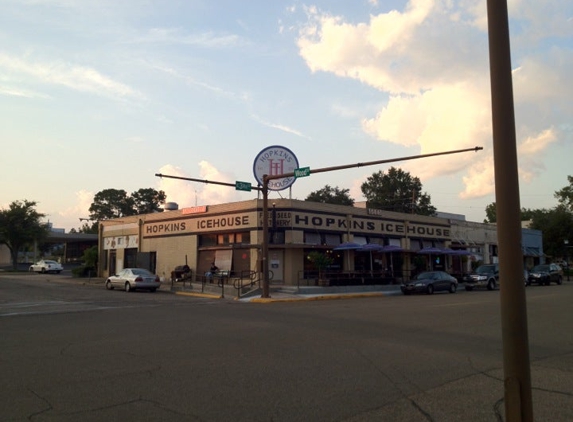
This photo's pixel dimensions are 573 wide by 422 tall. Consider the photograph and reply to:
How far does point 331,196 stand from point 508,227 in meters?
75.9

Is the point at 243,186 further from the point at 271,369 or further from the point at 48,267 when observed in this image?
the point at 48,267

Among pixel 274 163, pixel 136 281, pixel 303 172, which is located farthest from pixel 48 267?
pixel 303 172

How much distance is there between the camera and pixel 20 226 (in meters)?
60.9

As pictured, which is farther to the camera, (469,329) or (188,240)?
(188,240)

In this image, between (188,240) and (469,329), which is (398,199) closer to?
(188,240)

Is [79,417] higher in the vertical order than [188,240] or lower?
lower

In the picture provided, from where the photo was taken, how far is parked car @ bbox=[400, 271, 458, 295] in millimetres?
31312

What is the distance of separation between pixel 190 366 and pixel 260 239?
2488 centimetres

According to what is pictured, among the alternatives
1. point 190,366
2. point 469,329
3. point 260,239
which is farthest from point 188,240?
point 190,366

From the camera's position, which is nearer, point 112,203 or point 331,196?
point 331,196

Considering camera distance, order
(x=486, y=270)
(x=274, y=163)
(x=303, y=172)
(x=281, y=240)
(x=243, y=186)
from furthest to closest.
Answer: (x=486, y=270), (x=281, y=240), (x=274, y=163), (x=243, y=186), (x=303, y=172)

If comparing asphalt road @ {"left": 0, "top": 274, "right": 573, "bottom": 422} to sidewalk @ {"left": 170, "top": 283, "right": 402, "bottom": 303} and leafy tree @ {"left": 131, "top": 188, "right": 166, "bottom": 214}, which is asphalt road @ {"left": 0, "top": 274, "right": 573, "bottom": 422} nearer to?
sidewalk @ {"left": 170, "top": 283, "right": 402, "bottom": 303}

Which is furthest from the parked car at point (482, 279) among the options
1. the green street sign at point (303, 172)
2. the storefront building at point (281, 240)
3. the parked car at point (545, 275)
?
the green street sign at point (303, 172)

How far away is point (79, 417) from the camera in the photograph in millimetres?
6051
